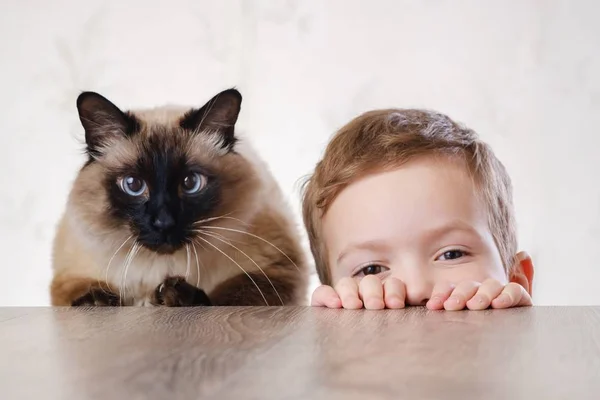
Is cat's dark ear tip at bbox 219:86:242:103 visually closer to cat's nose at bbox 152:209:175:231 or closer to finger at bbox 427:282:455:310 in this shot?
cat's nose at bbox 152:209:175:231

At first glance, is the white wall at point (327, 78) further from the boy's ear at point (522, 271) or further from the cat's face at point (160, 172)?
the boy's ear at point (522, 271)

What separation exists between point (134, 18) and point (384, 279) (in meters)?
1.10

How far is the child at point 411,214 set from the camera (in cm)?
106

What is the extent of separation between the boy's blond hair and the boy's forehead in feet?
0.07

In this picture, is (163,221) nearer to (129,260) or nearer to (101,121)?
(129,260)

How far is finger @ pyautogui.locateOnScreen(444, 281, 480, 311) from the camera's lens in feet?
2.74

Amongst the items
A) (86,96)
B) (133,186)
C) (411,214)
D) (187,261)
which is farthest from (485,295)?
(86,96)

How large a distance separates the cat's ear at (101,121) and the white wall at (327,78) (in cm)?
40

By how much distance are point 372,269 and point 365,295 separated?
0.69 feet

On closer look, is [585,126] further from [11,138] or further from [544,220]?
[11,138]

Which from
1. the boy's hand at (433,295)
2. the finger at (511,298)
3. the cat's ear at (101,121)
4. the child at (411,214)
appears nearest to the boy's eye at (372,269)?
the child at (411,214)

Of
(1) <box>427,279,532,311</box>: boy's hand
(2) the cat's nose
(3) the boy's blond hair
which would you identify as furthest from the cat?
(1) <box>427,279,532,311</box>: boy's hand

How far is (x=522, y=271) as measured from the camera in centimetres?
125

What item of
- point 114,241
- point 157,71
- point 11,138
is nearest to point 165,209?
point 114,241
